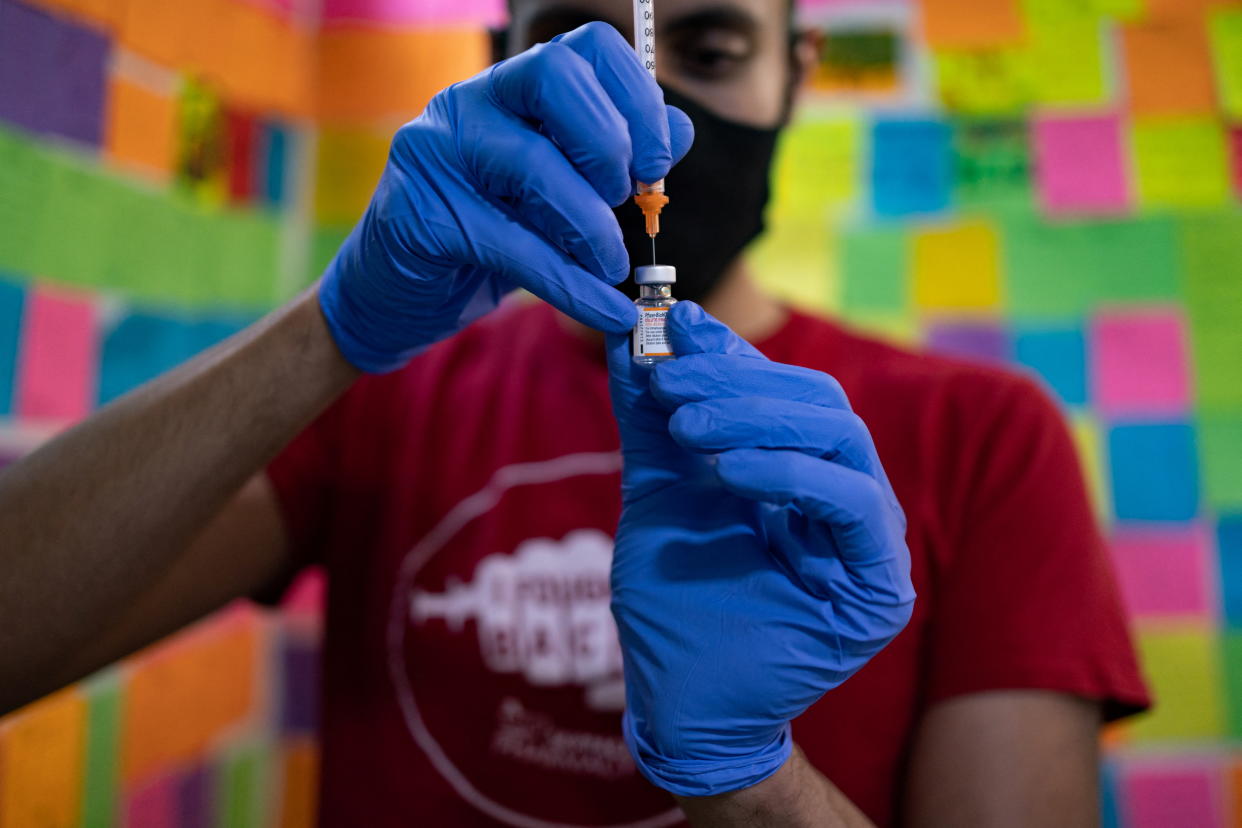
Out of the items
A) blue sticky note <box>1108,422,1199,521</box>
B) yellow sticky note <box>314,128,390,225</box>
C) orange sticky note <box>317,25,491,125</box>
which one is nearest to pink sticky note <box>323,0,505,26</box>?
orange sticky note <box>317,25,491,125</box>

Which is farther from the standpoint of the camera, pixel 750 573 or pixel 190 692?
pixel 190 692

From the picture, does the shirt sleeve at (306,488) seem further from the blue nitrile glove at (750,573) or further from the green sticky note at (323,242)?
the green sticky note at (323,242)

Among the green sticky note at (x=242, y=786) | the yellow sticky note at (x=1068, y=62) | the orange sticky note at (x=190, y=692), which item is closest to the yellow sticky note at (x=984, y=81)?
the yellow sticky note at (x=1068, y=62)

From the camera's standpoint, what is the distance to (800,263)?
1.64m

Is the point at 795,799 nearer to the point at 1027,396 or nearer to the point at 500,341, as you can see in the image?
the point at 1027,396

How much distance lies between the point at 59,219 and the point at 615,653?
87cm

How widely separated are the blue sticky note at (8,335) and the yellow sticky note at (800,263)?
1.15 meters

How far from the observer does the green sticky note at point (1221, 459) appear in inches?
58.1

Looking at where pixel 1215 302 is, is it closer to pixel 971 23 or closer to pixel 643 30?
pixel 971 23

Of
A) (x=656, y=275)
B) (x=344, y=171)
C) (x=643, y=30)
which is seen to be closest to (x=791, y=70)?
(x=643, y=30)

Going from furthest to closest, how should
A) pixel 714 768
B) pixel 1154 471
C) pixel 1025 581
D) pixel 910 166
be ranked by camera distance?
pixel 910 166
pixel 1154 471
pixel 1025 581
pixel 714 768

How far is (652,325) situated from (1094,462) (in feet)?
3.89

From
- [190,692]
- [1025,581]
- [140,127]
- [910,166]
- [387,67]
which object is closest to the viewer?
[1025,581]

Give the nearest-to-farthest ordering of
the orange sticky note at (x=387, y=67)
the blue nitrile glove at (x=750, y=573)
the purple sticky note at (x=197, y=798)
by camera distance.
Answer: the blue nitrile glove at (x=750, y=573) < the purple sticky note at (x=197, y=798) < the orange sticky note at (x=387, y=67)
